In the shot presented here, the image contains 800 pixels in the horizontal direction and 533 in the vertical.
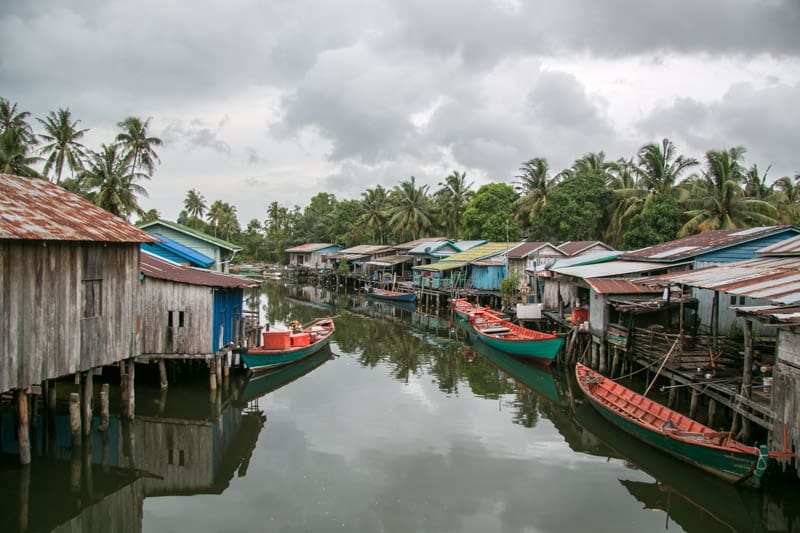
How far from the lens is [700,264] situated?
2116 centimetres

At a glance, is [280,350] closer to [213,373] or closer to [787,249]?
[213,373]

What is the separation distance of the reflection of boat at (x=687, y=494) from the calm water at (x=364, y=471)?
3 cm

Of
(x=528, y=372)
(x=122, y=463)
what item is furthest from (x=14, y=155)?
(x=528, y=372)

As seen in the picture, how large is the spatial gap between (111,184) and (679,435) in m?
30.1

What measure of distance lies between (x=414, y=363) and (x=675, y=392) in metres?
10.7

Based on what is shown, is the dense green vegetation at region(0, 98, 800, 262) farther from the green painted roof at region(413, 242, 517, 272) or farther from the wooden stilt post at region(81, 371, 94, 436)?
the wooden stilt post at region(81, 371, 94, 436)

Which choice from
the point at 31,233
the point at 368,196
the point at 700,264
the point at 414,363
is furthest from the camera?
the point at 368,196

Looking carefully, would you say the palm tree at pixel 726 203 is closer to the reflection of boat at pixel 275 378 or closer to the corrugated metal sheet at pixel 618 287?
the corrugated metal sheet at pixel 618 287

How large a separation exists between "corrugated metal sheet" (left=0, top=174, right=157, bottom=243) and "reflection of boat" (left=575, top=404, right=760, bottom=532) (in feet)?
41.2

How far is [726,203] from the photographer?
29.5 metres

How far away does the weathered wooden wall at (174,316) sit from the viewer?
1688 centimetres

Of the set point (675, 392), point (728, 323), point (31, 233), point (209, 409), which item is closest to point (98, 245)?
point (31, 233)

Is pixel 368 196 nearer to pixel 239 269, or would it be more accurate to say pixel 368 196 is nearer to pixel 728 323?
pixel 239 269

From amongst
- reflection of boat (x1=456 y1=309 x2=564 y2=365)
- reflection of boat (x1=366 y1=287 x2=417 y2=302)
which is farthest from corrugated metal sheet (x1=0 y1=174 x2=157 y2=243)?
reflection of boat (x1=366 y1=287 x2=417 y2=302)
